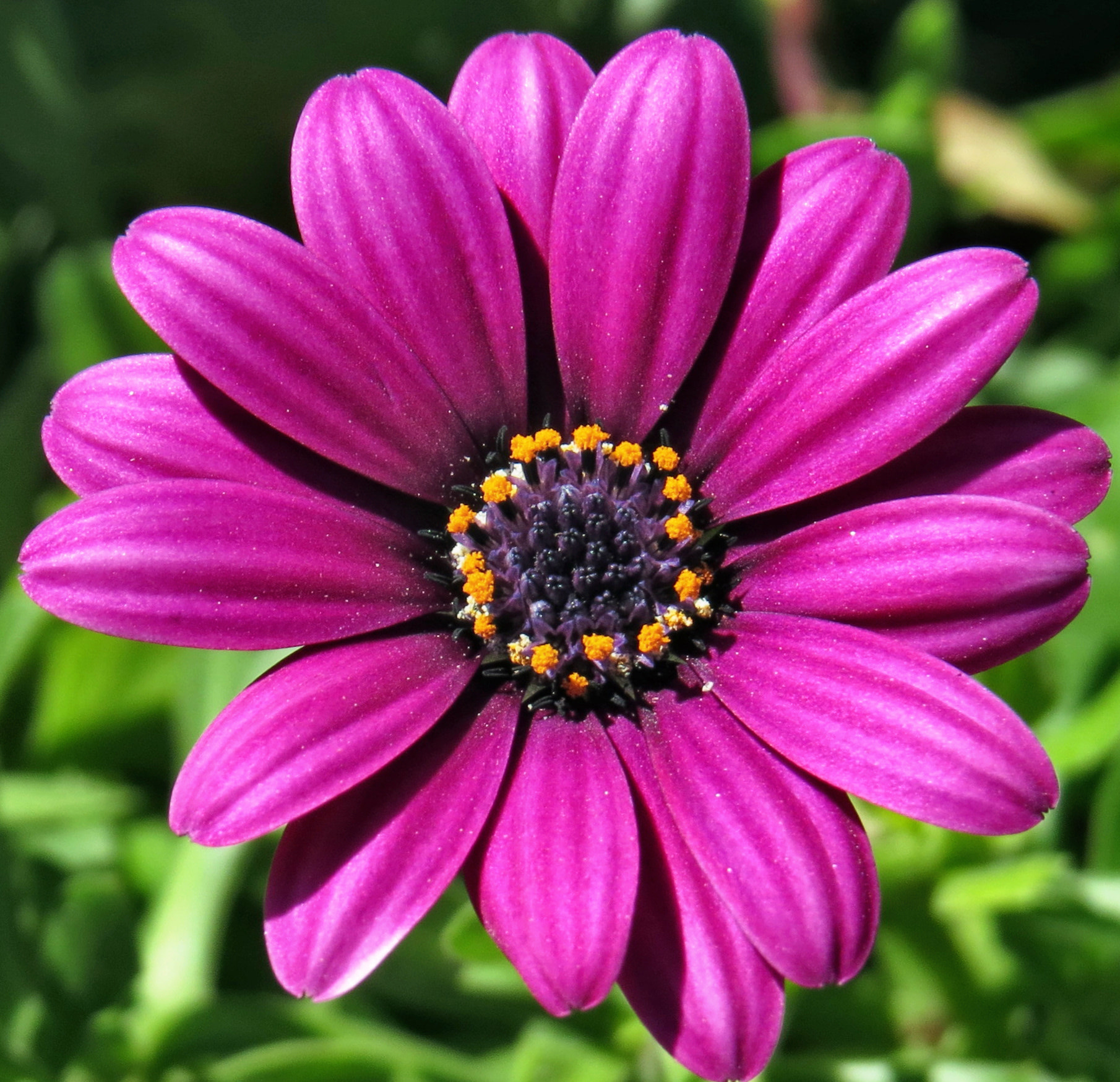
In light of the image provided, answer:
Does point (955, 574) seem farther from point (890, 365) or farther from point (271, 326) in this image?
point (271, 326)

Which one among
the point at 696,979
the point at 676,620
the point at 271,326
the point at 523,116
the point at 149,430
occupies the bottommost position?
the point at 696,979

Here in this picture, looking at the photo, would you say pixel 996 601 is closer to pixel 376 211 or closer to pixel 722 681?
pixel 722 681

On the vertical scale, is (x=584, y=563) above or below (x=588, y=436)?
below

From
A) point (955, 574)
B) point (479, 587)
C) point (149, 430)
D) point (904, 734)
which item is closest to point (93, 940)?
point (479, 587)

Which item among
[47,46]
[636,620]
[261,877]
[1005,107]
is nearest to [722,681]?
[636,620]

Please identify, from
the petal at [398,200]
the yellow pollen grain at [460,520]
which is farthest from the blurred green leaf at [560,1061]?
the petal at [398,200]

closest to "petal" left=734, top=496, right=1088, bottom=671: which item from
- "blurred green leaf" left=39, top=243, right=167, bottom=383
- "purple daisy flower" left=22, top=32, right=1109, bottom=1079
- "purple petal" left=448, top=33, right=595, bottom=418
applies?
"purple daisy flower" left=22, top=32, right=1109, bottom=1079

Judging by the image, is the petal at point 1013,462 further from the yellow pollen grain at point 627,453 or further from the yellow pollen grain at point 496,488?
the yellow pollen grain at point 496,488
